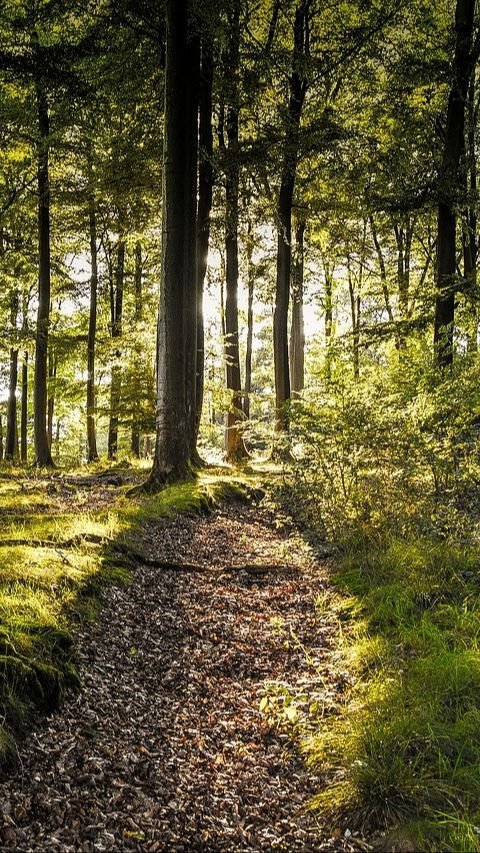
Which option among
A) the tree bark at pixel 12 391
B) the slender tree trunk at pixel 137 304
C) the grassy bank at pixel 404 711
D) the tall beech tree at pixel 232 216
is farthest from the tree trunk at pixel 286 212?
the tree bark at pixel 12 391

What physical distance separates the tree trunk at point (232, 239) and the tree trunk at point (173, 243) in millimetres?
2214

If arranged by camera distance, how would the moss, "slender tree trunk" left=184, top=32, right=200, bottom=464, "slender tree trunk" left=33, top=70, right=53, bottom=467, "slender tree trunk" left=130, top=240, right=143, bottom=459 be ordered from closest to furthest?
the moss, "slender tree trunk" left=184, top=32, right=200, bottom=464, "slender tree trunk" left=33, top=70, right=53, bottom=467, "slender tree trunk" left=130, top=240, right=143, bottom=459

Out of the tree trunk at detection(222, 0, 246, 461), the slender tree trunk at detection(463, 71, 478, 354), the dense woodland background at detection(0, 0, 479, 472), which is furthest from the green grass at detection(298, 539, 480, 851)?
the tree trunk at detection(222, 0, 246, 461)

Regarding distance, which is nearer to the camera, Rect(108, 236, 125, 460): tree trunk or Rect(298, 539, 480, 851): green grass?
Rect(298, 539, 480, 851): green grass

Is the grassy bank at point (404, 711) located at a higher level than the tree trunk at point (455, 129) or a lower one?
lower

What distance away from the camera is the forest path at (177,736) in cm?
251

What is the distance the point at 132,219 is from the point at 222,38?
6571 mm

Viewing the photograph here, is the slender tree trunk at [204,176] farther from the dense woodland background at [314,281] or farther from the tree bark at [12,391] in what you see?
the tree bark at [12,391]

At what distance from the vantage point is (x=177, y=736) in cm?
329

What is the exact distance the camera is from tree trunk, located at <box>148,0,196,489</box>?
987cm

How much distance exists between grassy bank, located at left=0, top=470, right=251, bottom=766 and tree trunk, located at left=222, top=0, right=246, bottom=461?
4234 millimetres

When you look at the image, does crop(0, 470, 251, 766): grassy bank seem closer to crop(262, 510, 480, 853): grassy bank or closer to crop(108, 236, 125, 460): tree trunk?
crop(262, 510, 480, 853): grassy bank

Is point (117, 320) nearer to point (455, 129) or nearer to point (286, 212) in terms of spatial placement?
point (286, 212)

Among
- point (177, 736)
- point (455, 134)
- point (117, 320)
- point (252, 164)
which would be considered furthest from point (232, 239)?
point (177, 736)
